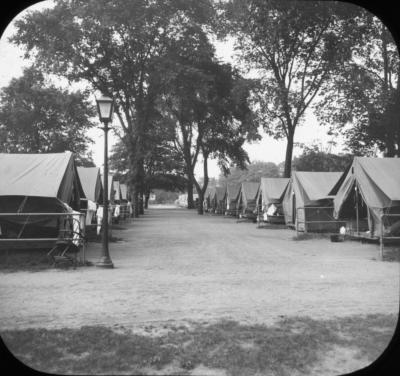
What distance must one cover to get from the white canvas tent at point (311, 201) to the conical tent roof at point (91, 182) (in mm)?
9458

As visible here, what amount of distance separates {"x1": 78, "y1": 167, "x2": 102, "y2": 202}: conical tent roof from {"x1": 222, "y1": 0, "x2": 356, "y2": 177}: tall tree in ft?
41.9

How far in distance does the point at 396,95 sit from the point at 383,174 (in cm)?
1596

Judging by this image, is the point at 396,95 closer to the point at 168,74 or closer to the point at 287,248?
the point at 168,74

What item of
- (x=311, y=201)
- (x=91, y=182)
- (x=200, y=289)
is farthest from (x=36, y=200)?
(x=311, y=201)

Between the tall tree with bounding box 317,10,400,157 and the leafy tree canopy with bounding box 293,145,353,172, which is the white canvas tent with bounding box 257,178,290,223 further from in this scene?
the leafy tree canopy with bounding box 293,145,353,172

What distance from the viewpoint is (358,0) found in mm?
4516

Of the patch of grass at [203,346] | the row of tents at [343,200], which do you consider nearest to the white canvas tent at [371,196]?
the row of tents at [343,200]

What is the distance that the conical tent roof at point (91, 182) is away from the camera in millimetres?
21031

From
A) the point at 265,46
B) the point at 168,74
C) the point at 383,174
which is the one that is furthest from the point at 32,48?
the point at 383,174

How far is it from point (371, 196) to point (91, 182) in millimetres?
12985

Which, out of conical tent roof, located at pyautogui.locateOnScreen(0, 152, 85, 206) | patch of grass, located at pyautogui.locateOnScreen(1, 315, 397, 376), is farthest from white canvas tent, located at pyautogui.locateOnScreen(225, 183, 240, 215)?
patch of grass, located at pyautogui.locateOnScreen(1, 315, 397, 376)

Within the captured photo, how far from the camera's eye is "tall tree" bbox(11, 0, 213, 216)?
25.9m

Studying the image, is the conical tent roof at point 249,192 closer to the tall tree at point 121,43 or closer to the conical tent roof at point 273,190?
the conical tent roof at point 273,190

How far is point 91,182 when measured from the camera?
21.5 meters
